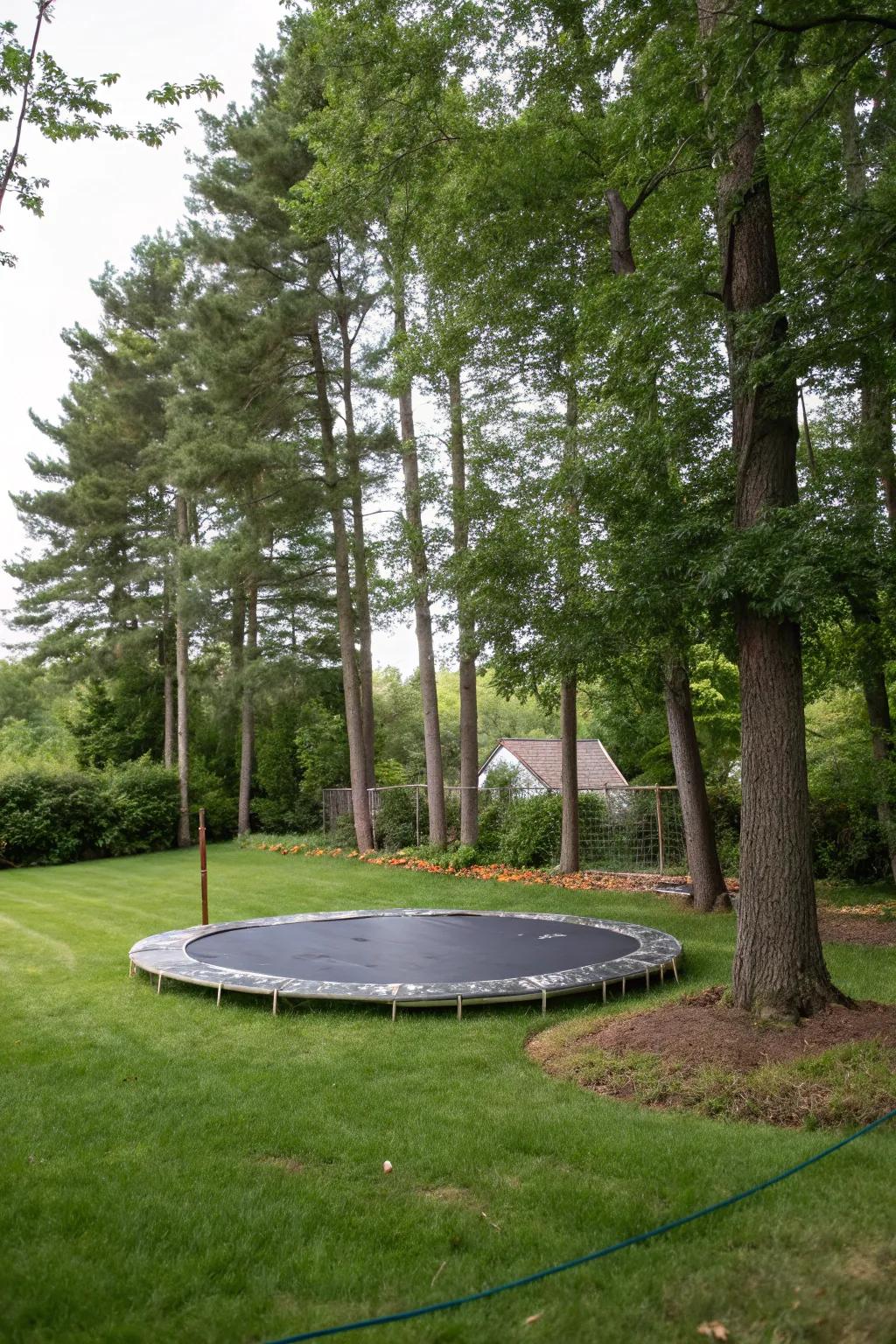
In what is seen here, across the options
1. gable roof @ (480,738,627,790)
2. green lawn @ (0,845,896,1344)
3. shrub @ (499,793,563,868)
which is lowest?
green lawn @ (0,845,896,1344)

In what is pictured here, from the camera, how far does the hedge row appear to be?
42.5 ft

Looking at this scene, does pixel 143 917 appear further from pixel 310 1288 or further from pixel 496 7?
pixel 496 7

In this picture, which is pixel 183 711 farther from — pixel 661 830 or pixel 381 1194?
pixel 381 1194

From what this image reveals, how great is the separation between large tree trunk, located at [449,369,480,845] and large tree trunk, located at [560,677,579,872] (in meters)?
1.14

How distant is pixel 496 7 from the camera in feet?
21.2

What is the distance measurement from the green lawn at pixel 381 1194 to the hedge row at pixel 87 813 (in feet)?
30.8

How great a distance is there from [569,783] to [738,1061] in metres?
5.93

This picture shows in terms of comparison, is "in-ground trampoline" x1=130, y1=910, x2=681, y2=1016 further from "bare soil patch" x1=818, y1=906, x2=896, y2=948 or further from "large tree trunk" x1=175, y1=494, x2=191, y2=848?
"large tree trunk" x1=175, y1=494, x2=191, y2=848

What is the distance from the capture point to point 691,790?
24.4 feet

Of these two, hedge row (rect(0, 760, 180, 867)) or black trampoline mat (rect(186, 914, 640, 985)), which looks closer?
black trampoline mat (rect(186, 914, 640, 985))

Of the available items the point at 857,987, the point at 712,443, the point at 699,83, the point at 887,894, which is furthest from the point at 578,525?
the point at 887,894

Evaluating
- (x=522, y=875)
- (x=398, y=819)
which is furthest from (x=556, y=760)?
(x=522, y=875)

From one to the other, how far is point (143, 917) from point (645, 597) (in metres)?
6.16

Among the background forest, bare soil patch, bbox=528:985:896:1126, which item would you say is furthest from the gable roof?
bare soil patch, bbox=528:985:896:1126
